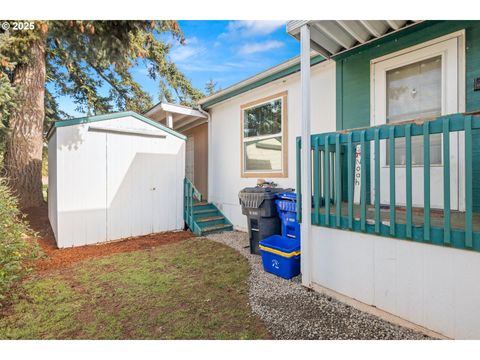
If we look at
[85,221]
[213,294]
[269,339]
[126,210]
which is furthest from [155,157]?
[269,339]

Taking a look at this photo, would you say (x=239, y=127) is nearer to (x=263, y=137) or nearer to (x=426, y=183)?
(x=263, y=137)

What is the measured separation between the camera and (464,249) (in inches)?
66.8

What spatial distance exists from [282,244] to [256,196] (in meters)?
0.86

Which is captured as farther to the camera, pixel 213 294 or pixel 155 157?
pixel 155 157

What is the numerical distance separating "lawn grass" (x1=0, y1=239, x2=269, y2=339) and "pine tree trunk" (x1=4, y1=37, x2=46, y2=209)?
4.24 m

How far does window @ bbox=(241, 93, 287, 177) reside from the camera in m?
4.74

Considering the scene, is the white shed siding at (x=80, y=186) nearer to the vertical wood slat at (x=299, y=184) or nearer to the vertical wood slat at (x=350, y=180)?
the vertical wood slat at (x=299, y=184)

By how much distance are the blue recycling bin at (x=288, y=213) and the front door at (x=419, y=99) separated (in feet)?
4.05

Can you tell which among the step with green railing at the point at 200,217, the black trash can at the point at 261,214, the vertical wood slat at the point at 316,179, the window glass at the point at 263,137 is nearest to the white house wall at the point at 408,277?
the vertical wood slat at the point at 316,179

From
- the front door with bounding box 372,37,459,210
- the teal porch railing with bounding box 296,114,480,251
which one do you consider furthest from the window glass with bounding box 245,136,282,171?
the teal porch railing with bounding box 296,114,480,251

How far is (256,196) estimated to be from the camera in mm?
3795

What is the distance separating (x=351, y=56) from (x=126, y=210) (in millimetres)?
4960
